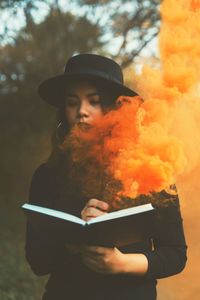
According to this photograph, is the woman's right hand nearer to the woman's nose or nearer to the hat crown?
the woman's nose

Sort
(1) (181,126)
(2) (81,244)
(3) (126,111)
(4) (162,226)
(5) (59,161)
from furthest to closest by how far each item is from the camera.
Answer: (1) (181,126) < (5) (59,161) < (3) (126,111) < (4) (162,226) < (2) (81,244)

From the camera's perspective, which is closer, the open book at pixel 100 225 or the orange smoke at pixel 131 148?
the open book at pixel 100 225

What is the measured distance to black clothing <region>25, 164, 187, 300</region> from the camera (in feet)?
6.11

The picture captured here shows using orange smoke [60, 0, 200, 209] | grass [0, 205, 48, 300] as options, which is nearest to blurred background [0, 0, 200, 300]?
grass [0, 205, 48, 300]

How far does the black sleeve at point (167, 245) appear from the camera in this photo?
1864 millimetres

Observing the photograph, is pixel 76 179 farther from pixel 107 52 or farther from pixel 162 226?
pixel 107 52

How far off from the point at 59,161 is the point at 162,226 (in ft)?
2.11

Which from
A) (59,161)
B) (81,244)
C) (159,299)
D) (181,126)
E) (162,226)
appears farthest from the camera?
(159,299)

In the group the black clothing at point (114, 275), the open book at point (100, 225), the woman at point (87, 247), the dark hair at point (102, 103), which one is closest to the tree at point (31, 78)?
the dark hair at point (102, 103)

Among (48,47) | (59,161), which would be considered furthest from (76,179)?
(48,47)

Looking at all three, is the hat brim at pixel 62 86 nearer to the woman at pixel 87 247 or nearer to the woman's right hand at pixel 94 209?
the woman at pixel 87 247

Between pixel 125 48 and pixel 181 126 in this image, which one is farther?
pixel 125 48

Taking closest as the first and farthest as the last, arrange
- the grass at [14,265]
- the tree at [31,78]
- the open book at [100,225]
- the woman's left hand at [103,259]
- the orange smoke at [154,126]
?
the open book at [100,225] < the woman's left hand at [103,259] < the orange smoke at [154,126] < the grass at [14,265] < the tree at [31,78]

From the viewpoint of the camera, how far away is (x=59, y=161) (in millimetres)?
2262
